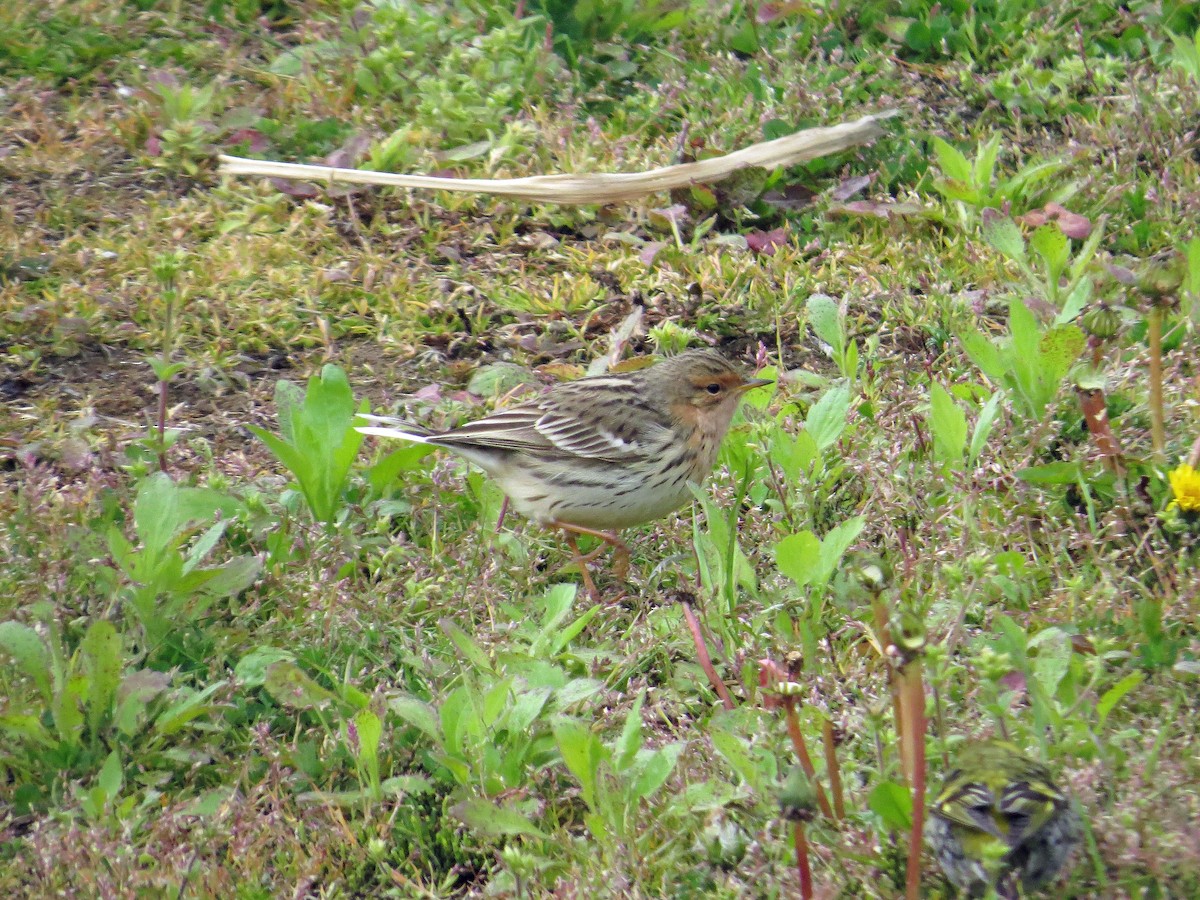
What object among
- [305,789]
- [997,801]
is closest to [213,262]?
[305,789]

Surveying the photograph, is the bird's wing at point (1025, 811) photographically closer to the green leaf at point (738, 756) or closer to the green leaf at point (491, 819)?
the green leaf at point (738, 756)

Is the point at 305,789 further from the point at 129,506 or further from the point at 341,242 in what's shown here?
the point at 341,242

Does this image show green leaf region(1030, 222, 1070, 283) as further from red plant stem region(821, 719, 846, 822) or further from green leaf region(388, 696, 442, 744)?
green leaf region(388, 696, 442, 744)

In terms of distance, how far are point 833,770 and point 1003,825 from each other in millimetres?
506

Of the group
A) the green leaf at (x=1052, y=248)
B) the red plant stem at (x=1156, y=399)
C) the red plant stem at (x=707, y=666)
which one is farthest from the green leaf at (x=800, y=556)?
the green leaf at (x=1052, y=248)

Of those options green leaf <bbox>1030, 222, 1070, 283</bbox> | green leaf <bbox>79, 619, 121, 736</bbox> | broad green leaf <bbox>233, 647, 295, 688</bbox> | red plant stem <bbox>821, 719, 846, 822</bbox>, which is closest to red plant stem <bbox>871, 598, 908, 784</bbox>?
red plant stem <bbox>821, 719, 846, 822</bbox>

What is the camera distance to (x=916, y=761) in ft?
10.2

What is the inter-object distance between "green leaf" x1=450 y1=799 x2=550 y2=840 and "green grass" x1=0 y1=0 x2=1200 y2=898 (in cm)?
1

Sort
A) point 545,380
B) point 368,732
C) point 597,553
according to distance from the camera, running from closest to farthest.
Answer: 1. point 368,732
2. point 597,553
3. point 545,380

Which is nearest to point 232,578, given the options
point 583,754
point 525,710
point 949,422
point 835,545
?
point 525,710

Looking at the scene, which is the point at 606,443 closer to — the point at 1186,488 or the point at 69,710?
the point at 1186,488

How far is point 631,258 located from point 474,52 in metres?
1.91

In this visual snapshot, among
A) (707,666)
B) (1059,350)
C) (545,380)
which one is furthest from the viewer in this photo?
(545,380)

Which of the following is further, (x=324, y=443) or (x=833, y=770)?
(x=324, y=443)
